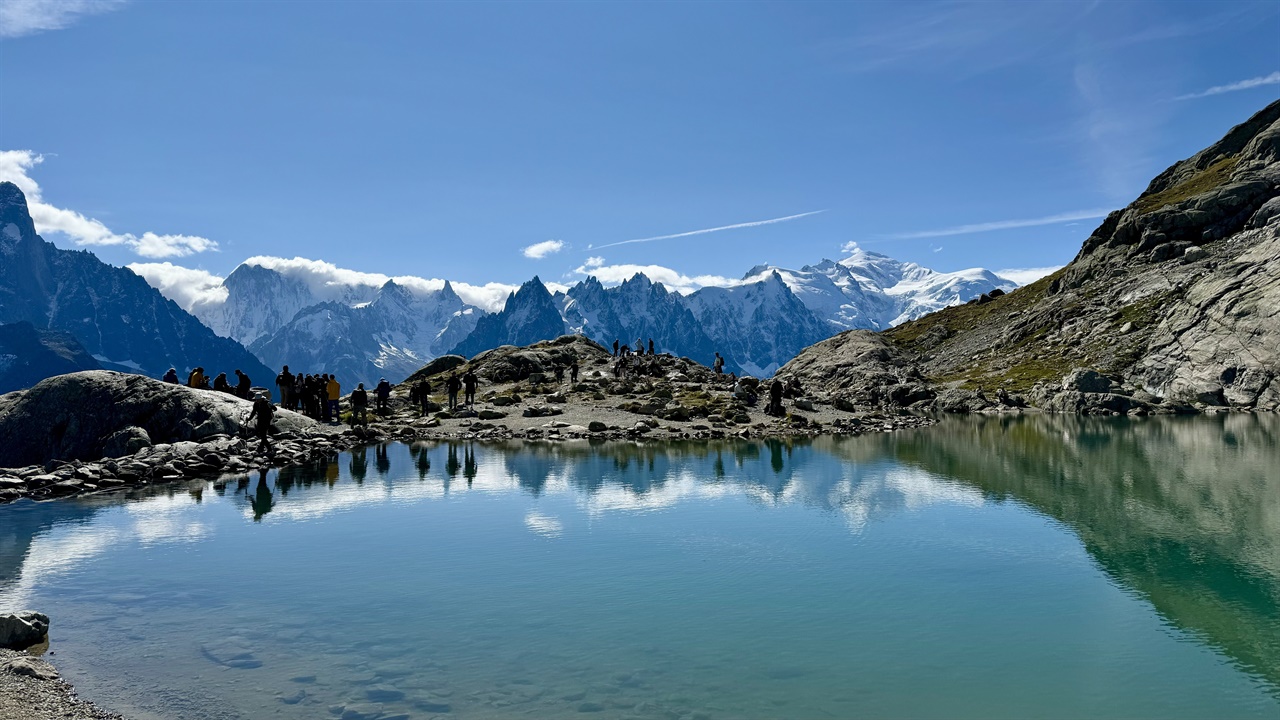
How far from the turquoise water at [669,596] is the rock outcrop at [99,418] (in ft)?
40.1

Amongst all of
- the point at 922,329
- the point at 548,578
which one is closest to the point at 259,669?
the point at 548,578

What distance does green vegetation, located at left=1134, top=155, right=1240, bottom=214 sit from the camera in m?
158

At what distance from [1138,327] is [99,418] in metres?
135

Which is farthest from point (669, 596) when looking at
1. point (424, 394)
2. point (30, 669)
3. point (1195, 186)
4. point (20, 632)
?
point (1195, 186)

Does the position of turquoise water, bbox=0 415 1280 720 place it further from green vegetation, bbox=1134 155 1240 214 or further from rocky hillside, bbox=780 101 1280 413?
green vegetation, bbox=1134 155 1240 214

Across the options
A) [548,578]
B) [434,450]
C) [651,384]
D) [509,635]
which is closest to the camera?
[509,635]

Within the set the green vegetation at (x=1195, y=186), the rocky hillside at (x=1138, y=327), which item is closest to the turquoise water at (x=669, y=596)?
the rocky hillside at (x=1138, y=327)

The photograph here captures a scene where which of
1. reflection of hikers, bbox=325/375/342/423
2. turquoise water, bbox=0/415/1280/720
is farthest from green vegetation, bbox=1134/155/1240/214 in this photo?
reflection of hikers, bbox=325/375/342/423

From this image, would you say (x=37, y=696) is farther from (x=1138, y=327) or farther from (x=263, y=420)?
(x=1138, y=327)

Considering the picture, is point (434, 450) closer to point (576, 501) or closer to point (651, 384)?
point (576, 501)

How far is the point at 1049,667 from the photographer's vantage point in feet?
52.9

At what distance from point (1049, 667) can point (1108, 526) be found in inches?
681

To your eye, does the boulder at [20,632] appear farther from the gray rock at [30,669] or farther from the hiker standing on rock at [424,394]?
the hiker standing on rock at [424,394]

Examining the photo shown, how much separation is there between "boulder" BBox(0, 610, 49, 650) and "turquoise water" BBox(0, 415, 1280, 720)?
531mm
